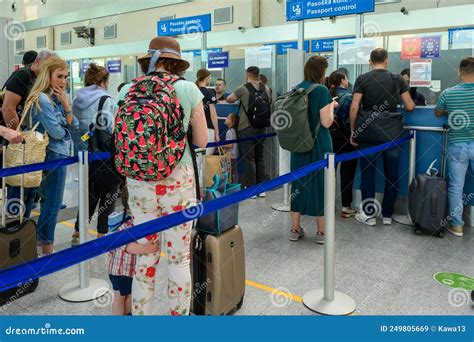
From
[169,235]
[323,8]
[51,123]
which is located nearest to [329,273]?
[169,235]

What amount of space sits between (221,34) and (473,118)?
989 cm

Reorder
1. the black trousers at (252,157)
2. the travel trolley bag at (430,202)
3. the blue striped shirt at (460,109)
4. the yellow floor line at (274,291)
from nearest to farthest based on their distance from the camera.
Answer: the yellow floor line at (274,291) → the blue striped shirt at (460,109) → the travel trolley bag at (430,202) → the black trousers at (252,157)

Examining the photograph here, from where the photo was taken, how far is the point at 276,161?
6078mm

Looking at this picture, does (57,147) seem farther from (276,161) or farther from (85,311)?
(276,161)

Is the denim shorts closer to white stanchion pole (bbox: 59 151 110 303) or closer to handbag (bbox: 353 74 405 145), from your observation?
white stanchion pole (bbox: 59 151 110 303)

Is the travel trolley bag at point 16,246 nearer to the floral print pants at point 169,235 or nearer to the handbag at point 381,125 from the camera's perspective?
the floral print pants at point 169,235

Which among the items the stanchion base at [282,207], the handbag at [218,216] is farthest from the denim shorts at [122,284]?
the stanchion base at [282,207]

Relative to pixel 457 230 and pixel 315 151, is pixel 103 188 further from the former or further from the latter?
pixel 457 230

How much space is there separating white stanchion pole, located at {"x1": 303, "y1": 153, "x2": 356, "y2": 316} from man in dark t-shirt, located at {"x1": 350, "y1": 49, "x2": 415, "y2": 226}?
1.70 meters

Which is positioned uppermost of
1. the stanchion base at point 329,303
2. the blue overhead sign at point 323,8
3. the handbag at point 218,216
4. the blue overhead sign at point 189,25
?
the blue overhead sign at point 189,25

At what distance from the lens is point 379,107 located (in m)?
4.10

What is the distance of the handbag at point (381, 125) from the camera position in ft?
13.4

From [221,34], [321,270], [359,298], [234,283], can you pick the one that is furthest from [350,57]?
[221,34]

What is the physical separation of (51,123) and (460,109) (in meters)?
3.08
